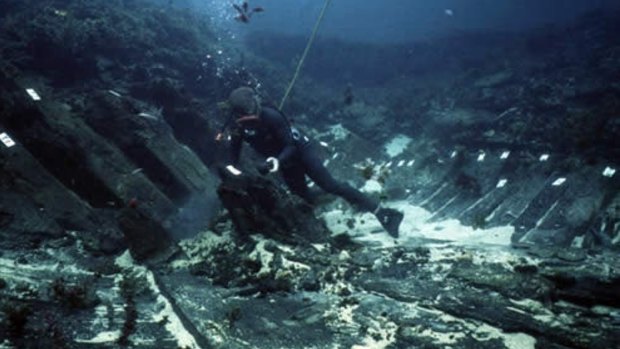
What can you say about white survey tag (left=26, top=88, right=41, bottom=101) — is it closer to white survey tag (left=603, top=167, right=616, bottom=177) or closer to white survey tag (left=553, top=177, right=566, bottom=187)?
white survey tag (left=553, top=177, right=566, bottom=187)

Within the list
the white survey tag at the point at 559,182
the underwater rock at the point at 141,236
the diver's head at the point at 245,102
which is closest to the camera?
Result: the underwater rock at the point at 141,236

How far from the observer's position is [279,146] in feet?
27.3

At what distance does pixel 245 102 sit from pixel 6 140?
13.8ft

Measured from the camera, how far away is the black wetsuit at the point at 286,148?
26.2 feet

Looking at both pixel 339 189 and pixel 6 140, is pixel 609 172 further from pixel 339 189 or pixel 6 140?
pixel 6 140

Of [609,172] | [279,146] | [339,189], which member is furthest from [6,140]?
[609,172]

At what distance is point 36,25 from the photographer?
13.0 m

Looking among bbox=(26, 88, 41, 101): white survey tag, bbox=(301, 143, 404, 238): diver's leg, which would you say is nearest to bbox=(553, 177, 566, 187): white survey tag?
bbox=(301, 143, 404, 238): diver's leg

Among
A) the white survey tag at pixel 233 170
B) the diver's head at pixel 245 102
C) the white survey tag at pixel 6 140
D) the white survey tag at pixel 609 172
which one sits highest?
the white survey tag at pixel 609 172

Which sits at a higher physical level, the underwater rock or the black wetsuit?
the black wetsuit

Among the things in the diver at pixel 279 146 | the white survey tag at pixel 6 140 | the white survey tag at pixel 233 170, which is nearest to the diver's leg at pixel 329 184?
the diver at pixel 279 146

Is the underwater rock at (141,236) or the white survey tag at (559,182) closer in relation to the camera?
the underwater rock at (141,236)

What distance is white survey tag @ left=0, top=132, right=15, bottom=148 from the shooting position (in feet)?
24.8

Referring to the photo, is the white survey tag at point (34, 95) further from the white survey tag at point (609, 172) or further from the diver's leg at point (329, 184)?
the white survey tag at point (609, 172)
